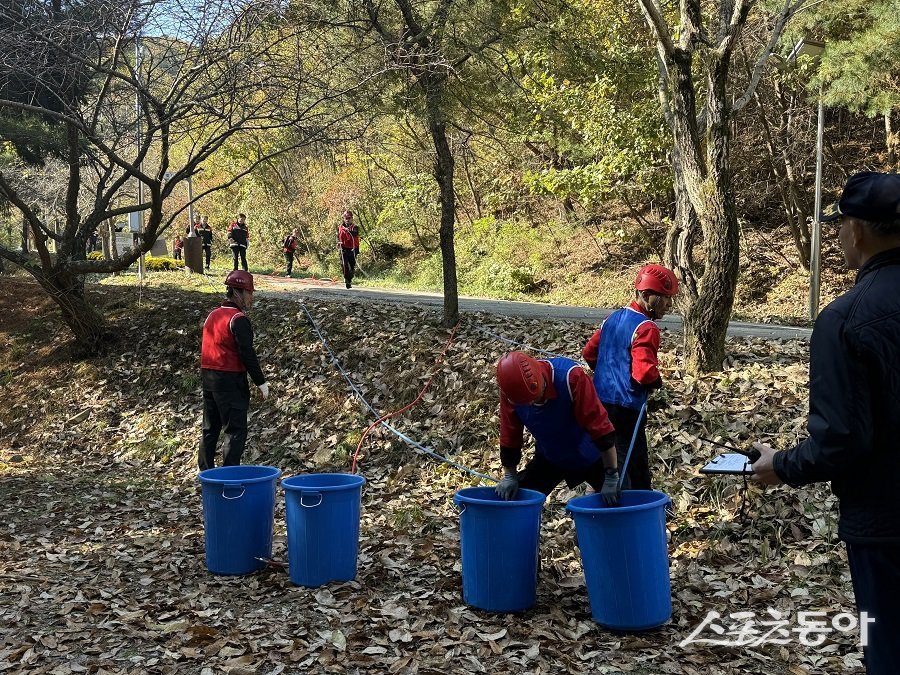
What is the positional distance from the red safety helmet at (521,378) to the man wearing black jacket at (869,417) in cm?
210

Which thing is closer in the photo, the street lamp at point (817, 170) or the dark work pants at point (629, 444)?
the dark work pants at point (629, 444)

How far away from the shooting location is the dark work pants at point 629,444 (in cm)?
591

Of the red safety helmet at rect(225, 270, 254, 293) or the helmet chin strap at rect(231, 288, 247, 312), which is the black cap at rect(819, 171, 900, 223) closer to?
the red safety helmet at rect(225, 270, 254, 293)

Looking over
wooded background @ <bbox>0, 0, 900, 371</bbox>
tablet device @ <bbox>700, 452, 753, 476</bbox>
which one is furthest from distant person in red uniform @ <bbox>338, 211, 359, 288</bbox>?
tablet device @ <bbox>700, 452, 753, 476</bbox>

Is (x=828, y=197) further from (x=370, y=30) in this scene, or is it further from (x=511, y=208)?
(x=370, y=30)

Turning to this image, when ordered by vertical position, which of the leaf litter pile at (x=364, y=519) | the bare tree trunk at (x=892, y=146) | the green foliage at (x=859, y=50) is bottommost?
the leaf litter pile at (x=364, y=519)

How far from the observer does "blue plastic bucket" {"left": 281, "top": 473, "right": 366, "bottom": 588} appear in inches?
222

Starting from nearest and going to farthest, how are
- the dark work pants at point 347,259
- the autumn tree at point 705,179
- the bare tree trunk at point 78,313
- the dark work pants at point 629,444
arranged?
the dark work pants at point 629,444, the autumn tree at point 705,179, the bare tree trunk at point 78,313, the dark work pants at point 347,259

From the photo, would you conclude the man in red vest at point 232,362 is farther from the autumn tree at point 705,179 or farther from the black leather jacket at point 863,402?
the black leather jacket at point 863,402

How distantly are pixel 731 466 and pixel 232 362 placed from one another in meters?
5.32

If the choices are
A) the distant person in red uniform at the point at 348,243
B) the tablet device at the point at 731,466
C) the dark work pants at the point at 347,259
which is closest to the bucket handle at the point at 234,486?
the tablet device at the point at 731,466

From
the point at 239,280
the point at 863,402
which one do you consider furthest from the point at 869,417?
the point at 239,280

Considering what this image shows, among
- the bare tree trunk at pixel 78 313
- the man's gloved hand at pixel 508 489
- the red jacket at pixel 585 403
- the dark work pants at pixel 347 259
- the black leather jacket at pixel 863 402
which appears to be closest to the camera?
the black leather jacket at pixel 863 402

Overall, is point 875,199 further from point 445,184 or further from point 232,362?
point 445,184
